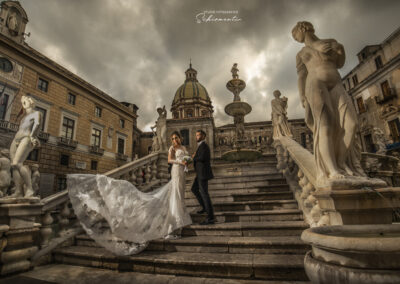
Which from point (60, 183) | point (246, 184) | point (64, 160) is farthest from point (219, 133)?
point (246, 184)

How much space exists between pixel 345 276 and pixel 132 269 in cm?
271

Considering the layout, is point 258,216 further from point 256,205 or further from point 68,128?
point 68,128

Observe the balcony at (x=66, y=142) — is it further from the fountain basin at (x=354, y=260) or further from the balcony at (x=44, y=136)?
the fountain basin at (x=354, y=260)

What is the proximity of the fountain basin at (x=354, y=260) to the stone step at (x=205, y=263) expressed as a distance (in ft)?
3.93

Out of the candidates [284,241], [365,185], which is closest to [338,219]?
[365,185]

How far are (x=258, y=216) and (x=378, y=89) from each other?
29860mm

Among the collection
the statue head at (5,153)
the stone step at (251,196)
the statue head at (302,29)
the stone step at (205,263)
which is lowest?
the stone step at (205,263)

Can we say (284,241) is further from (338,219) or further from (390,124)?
(390,124)

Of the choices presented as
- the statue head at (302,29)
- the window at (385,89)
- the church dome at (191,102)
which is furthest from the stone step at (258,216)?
the church dome at (191,102)

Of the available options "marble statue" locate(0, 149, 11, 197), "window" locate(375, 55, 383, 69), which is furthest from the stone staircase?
"window" locate(375, 55, 383, 69)

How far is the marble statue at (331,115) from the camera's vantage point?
2584 millimetres

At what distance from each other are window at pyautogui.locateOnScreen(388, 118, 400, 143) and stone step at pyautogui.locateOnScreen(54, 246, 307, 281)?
90.0 ft

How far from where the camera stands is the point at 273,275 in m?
2.47

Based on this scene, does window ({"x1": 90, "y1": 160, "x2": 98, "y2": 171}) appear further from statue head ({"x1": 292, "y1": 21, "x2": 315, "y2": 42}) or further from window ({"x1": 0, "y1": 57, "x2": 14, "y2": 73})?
statue head ({"x1": 292, "y1": 21, "x2": 315, "y2": 42})
